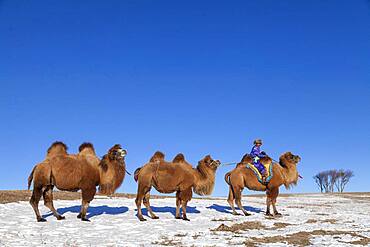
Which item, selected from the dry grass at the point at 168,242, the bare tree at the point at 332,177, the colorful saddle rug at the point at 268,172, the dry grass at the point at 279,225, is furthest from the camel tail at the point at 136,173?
the bare tree at the point at 332,177

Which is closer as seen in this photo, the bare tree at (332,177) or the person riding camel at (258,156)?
the person riding camel at (258,156)

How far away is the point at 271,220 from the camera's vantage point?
14.4m

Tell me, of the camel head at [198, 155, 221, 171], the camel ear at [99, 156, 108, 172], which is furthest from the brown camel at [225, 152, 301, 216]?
the camel ear at [99, 156, 108, 172]

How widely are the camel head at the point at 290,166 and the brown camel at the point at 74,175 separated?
24.7 ft

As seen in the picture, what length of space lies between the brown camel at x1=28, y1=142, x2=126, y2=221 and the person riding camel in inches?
224

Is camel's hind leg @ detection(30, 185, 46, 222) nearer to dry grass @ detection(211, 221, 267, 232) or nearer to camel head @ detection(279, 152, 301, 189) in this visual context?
dry grass @ detection(211, 221, 267, 232)

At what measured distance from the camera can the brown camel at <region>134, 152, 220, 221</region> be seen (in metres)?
14.0

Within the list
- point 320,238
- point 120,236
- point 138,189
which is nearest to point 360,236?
point 320,238

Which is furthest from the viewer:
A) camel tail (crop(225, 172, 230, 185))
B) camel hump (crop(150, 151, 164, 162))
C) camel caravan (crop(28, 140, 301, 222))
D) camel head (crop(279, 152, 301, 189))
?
camel head (crop(279, 152, 301, 189))

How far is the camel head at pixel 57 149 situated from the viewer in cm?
1348

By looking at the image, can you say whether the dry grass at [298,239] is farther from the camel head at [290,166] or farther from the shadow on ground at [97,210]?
the shadow on ground at [97,210]

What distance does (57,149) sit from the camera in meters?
13.6

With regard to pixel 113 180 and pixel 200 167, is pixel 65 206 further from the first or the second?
pixel 200 167

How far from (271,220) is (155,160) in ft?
15.5
